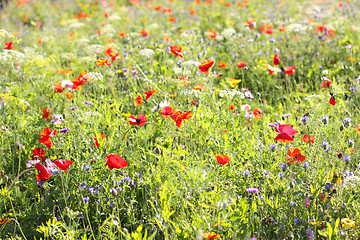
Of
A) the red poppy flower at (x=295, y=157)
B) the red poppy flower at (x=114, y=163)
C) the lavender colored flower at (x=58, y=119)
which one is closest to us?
the red poppy flower at (x=114, y=163)

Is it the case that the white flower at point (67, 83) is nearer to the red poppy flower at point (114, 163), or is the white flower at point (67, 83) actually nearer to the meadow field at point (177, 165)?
the meadow field at point (177, 165)

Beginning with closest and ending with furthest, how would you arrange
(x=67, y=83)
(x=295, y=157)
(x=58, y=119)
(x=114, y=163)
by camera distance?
1. (x=114, y=163)
2. (x=295, y=157)
3. (x=67, y=83)
4. (x=58, y=119)

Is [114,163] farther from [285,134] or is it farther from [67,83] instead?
[67,83]

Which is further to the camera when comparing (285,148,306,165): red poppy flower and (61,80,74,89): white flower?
(61,80,74,89): white flower

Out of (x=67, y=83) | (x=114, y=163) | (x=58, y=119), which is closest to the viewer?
(x=114, y=163)

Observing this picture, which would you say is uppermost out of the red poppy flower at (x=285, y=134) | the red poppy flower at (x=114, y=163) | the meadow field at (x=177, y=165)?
the red poppy flower at (x=285, y=134)

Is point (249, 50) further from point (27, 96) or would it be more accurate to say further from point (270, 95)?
point (27, 96)

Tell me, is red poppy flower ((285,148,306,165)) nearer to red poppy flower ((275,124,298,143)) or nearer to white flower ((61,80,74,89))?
red poppy flower ((275,124,298,143))

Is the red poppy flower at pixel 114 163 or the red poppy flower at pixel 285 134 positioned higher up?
the red poppy flower at pixel 285 134

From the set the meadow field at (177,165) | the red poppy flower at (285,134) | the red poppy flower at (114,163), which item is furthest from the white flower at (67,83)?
the red poppy flower at (285,134)

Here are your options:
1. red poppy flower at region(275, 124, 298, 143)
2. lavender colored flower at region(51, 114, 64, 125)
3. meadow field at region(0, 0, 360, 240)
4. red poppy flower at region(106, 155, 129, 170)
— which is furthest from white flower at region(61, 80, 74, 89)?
red poppy flower at region(275, 124, 298, 143)

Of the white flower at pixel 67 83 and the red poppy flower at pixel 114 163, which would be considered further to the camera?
the white flower at pixel 67 83

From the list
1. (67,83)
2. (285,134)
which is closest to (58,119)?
(67,83)

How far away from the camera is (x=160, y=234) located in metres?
2.01
